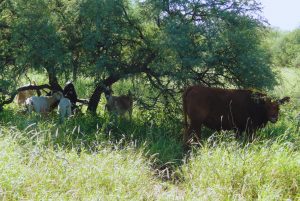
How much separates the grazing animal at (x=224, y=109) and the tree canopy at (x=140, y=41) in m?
0.44

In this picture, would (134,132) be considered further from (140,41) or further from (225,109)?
(140,41)

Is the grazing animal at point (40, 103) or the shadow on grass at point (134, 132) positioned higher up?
the grazing animal at point (40, 103)

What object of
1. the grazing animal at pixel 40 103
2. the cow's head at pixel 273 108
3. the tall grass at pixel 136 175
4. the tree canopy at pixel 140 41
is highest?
the tree canopy at pixel 140 41

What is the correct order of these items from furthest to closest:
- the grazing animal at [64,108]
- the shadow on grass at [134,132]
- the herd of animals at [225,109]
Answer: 1. the grazing animal at [64,108]
2. the herd of animals at [225,109]
3. the shadow on grass at [134,132]

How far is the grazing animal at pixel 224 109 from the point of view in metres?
7.64

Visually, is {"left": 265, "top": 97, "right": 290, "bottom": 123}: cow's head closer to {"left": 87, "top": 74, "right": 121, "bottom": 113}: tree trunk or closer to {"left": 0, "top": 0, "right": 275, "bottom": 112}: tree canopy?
{"left": 0, "top": 0, "right": 275, "bottom": 112}: tree canopy

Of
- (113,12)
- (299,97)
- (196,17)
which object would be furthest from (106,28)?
(299,97)

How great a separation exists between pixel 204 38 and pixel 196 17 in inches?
21.3

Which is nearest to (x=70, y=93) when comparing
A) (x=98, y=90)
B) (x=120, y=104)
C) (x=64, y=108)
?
(x=98, y=90)

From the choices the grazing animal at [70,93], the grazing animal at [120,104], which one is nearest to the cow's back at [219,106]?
the grazing animal at [120,104]

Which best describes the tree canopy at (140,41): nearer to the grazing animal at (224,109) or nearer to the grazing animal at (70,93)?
the grazing animal at (224,109)

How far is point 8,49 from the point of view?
8.90 m

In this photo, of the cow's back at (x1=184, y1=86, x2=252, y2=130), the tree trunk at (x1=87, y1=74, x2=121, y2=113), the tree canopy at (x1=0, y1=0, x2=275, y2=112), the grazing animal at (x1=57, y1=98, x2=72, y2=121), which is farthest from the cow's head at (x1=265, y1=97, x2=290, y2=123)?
the grazing animal at (x1=57, y1=98, x2=72, y2=121)

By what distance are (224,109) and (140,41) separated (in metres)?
2.32
